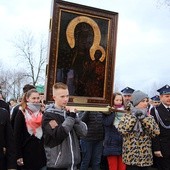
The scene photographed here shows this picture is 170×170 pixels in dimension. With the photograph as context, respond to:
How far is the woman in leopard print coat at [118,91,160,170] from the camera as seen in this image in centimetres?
619

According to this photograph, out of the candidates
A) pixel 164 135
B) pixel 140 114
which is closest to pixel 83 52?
pixel 140 114

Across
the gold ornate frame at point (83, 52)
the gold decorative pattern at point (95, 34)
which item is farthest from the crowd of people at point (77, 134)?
the gold decorative pattern at point (95, 34)

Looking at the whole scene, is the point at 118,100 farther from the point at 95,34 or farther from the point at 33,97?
the point at 33,97

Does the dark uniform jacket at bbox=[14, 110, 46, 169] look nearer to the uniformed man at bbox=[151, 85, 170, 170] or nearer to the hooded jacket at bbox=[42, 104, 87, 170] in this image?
Result: the hooded jacket at bbox=[42, 104, 87, 170]

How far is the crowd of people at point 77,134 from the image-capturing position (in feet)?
16.0

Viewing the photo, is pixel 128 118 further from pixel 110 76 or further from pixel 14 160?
pixel 14 160

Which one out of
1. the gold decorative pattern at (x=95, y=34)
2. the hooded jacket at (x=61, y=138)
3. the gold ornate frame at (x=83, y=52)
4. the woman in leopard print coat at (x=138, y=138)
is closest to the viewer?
the hooded jacket at (x=61, y=138)

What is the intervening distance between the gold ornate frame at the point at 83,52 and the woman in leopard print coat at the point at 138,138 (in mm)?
641

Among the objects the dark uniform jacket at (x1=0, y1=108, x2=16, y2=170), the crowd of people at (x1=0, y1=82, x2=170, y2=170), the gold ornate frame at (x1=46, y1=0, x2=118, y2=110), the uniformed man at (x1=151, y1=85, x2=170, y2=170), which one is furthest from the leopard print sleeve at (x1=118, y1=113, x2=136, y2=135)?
the dark uniform jacket at (x1=0, y1=108, x2=16, y2=170)

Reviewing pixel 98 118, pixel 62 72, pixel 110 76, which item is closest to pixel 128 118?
pixel 110 76

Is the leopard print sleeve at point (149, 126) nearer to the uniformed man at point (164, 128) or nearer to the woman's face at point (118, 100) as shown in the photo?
the uniformed man at point (164, 128)

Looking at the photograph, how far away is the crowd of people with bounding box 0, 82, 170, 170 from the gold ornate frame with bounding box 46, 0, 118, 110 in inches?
18.1

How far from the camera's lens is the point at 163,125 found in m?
7.15

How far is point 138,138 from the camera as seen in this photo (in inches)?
246
